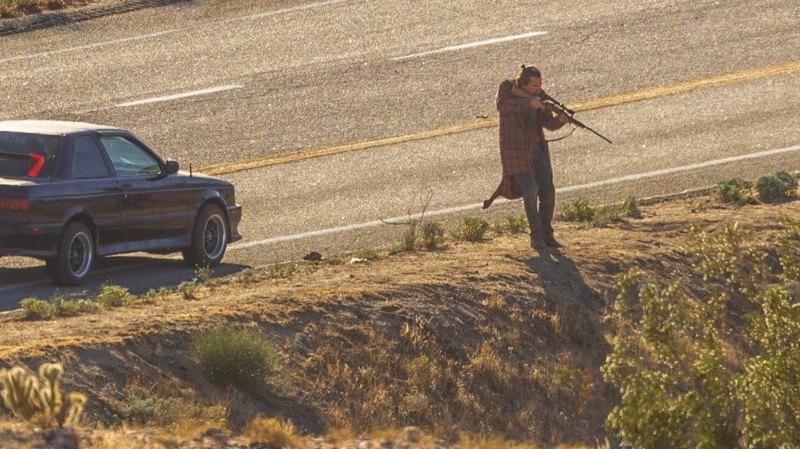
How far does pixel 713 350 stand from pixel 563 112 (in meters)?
5.15

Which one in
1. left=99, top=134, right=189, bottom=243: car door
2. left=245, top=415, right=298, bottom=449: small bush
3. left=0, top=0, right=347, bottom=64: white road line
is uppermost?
left=0, top=0, right=347, bottom=64: white road line

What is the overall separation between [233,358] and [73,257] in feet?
12.7

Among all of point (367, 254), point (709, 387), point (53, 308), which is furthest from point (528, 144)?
point (709, 387)

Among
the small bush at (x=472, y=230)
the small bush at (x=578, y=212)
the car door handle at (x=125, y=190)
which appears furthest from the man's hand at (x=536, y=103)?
the car door handle at (x=125, y=190)

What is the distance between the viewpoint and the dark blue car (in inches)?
577

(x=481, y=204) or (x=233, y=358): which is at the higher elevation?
(x=481, y=204)

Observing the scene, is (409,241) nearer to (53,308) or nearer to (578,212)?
(578,212)

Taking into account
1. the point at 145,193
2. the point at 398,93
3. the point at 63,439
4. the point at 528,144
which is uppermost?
the point at 398,93

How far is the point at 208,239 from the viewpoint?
16.9 meters

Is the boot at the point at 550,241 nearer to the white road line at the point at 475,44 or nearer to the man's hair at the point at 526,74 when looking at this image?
the man's hair at the point at 526,74

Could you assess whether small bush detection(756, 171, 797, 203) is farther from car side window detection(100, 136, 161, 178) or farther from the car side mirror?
car side window detection(100, 136, 161, 178)

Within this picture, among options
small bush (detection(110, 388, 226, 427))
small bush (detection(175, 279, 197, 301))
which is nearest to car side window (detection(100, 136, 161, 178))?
small bush (detection(175, 279, 197, 301))

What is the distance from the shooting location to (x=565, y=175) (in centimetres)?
2036

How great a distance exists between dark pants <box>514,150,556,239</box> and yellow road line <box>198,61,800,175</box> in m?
5.90
